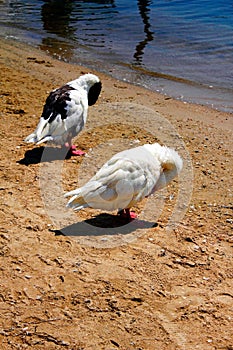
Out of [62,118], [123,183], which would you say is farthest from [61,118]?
[123,183]

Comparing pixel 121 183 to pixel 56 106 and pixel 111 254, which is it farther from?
pixel 56 106

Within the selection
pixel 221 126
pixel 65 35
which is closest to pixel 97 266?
pixel 221 126

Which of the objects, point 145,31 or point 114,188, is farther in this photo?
point 145,31

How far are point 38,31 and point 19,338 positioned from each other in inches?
590

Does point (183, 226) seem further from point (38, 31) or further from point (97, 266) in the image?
point (38, 31)

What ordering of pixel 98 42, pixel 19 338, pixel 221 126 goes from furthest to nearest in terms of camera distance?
1. pixel 98 42
2. pixel 221 126
3. pixel 19 338

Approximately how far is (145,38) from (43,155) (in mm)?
10203

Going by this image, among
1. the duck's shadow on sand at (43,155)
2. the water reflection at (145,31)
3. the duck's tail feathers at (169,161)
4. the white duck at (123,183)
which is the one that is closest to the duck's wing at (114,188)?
the white duck at (123,183)

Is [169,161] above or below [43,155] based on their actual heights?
above

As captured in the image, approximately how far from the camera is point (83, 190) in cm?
524

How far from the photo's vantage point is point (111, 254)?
16.1ft

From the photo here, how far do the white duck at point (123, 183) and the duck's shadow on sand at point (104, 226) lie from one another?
0.12 metres

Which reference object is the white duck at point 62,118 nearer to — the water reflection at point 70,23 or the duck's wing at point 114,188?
the duck's wing at point 114,188

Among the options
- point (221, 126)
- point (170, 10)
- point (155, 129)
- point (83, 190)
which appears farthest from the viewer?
point (170, 10)
